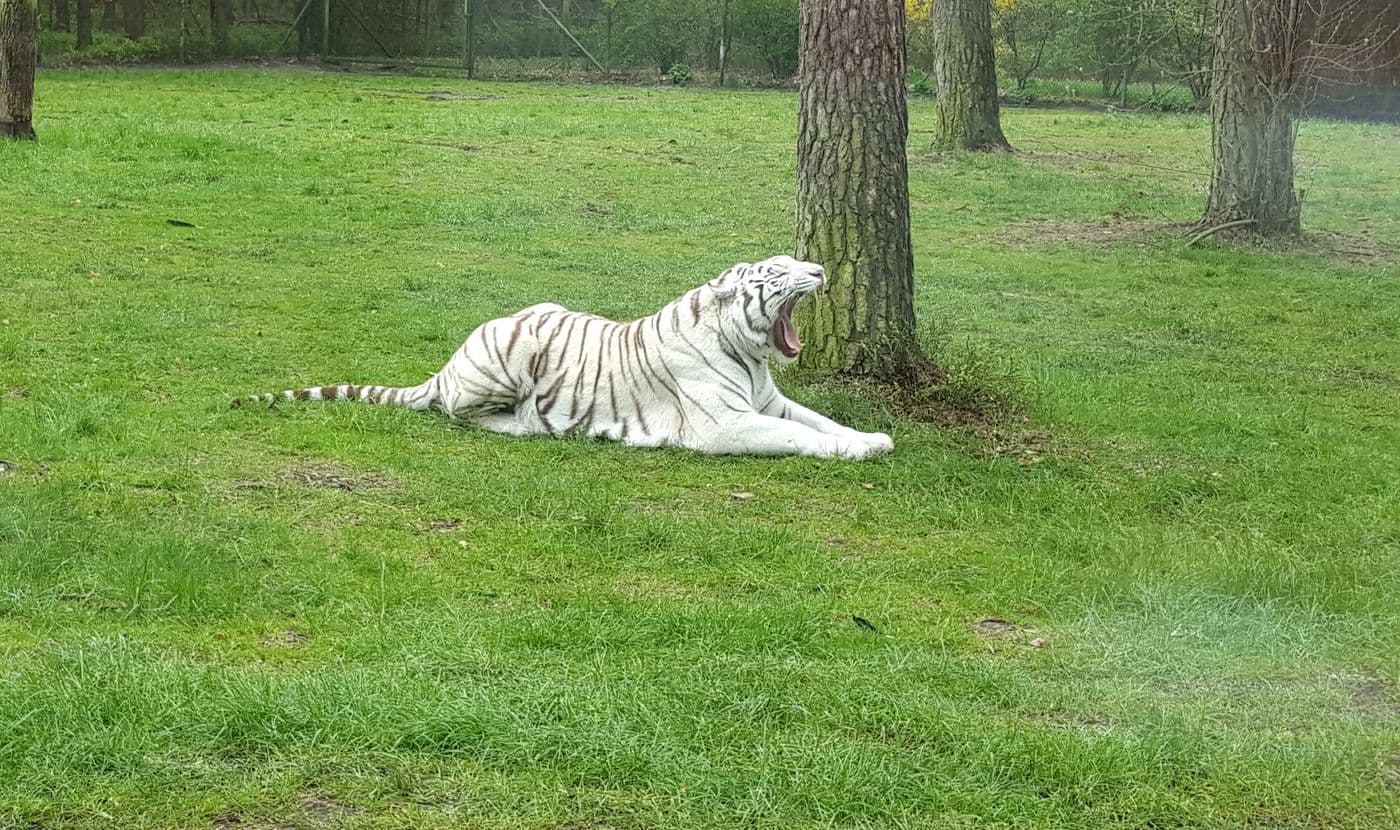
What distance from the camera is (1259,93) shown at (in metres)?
14.4

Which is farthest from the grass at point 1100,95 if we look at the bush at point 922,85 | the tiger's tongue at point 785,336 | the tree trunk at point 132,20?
the tiger's tongue at point 785,336

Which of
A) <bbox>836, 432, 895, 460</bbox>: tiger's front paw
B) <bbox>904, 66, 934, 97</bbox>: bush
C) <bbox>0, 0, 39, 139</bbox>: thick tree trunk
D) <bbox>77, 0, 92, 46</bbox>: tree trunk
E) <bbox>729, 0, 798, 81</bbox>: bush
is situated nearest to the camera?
<bbox>836, 432, 895, 460</bbox>: tiger's front paw

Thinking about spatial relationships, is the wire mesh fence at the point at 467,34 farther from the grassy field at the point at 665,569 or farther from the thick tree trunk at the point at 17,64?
the grassy field at the point at 665,569

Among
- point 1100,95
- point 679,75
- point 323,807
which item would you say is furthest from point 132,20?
point 323,807

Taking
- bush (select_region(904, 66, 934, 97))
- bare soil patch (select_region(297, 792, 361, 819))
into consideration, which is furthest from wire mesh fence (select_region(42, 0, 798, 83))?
bare soil patch (select_region(297, 792, 361, 819))

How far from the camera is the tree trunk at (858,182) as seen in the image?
830 centimetres

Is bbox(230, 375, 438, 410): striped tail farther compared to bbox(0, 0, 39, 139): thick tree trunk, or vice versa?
bbox(0, 0, 39, 139): thick tree trunk

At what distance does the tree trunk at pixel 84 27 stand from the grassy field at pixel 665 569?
16.8 m

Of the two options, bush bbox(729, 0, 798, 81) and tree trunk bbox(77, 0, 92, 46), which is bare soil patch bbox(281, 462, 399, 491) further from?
bush bbox(729, 0, 798, 81)

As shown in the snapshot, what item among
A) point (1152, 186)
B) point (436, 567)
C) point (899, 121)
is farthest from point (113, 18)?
point (436, 567)

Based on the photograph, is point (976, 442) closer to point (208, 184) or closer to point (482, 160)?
point (208, 184)

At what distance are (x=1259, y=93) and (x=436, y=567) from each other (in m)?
11.5

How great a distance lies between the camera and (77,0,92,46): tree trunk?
93.6 ft

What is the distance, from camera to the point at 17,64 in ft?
54.2
